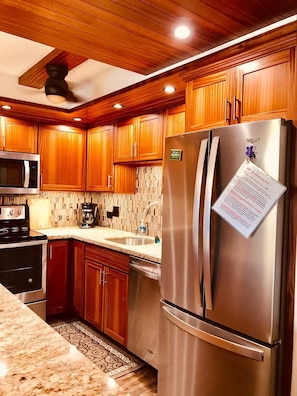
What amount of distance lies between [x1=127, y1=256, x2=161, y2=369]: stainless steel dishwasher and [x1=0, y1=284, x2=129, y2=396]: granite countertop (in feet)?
4.61

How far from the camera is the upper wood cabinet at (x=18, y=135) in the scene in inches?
133

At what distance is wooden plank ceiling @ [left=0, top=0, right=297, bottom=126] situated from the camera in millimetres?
1560

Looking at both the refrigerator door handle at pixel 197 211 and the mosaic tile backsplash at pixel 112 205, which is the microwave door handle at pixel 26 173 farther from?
the refrigerator door handle at pixel 197 211

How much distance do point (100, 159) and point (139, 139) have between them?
758 mm

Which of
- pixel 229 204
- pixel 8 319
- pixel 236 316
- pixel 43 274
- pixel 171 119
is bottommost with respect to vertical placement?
pixel 43 274

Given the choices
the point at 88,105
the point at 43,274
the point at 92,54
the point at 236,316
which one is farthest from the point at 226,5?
the point at 43,274

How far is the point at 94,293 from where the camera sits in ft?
9.98

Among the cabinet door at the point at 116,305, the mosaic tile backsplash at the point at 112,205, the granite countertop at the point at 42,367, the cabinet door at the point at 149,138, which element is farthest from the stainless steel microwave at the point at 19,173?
the granite countertop at the point at 42,367

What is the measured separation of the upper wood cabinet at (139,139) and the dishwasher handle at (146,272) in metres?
0.99

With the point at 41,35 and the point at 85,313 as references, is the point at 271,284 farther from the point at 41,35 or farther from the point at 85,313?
the point at 85,313

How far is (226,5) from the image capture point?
1551 mm

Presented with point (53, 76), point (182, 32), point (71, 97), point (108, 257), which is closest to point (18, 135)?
point (71, 97)

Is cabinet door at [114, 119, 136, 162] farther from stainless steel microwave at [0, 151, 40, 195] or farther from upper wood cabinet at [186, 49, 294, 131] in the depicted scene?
upper wood cabinet at [186, 49, 294, 131]

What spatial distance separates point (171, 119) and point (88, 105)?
35.2 inches
